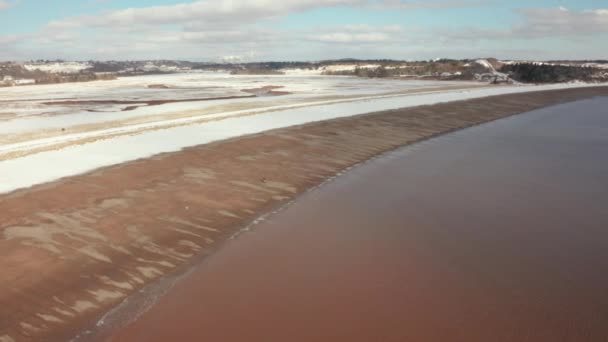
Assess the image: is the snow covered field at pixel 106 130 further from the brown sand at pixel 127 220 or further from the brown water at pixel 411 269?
the brown water at pixel 411 269

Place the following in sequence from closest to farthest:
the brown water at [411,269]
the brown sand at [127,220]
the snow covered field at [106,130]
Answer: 1. the brown water at [411,269]
2. the brown sand at [127,220]
3. the snow covered field at [106,130]

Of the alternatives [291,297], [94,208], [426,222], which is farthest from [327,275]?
[94,208]

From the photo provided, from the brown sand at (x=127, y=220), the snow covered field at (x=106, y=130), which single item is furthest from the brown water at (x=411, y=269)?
the snow covered field at (x=106, y=130)

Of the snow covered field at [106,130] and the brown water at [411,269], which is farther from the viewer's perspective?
the snow covered field at [106,130]

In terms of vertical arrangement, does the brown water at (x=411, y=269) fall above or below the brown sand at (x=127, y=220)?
below

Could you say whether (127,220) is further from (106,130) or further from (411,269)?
(106,130)

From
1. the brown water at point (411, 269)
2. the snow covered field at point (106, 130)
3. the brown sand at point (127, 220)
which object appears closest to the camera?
the brown water at point (411, 269)

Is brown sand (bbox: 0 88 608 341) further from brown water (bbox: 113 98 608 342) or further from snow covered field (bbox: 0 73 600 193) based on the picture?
snow covered field (bbox: 0 73 600 193)

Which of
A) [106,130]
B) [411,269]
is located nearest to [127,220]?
[411,269]
